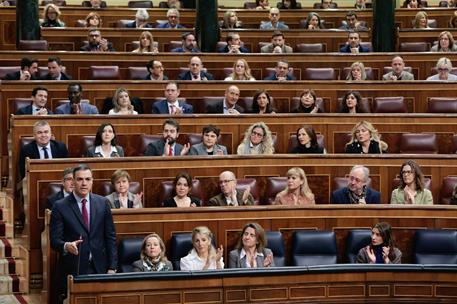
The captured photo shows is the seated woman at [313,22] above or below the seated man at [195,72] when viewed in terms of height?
above

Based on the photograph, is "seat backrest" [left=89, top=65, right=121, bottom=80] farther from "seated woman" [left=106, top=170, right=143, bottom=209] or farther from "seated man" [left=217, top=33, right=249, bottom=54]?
"seated woman" [left=106, top=170, right=143, bottom=209]

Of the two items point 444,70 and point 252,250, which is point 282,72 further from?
point 252,250

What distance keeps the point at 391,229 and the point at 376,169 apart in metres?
1.30

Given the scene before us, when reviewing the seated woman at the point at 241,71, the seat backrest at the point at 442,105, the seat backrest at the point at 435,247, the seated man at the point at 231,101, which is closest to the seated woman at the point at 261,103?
the seated man at the point at 231,101

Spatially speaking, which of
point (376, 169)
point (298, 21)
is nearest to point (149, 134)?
point (376, 169)

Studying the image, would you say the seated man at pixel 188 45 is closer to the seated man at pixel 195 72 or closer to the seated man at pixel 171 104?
the seated man at pixel 195 72

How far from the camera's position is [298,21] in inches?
519

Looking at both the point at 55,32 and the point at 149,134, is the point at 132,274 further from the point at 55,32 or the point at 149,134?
the point at 55,32

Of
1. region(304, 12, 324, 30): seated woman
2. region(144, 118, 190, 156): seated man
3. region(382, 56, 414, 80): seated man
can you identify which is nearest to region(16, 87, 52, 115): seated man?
region(144, 118, 190, 156): seated man

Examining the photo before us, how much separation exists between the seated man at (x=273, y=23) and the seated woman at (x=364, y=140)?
3.81 meters

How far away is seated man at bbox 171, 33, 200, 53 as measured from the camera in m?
10.8

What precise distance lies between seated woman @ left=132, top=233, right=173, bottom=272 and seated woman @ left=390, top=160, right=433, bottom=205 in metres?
1.90

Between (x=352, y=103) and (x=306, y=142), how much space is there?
1.07 metres

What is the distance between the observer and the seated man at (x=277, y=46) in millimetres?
10953
